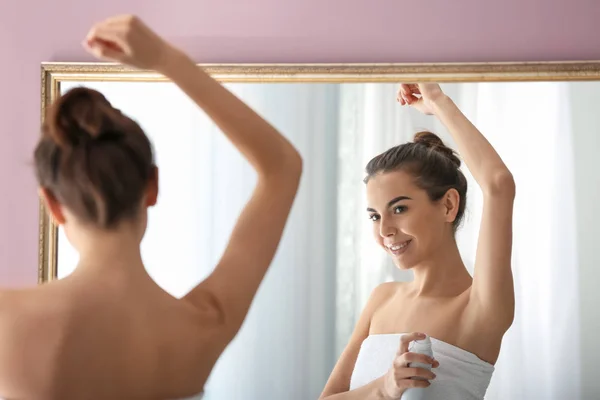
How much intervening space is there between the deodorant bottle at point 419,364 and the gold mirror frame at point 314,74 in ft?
2.74

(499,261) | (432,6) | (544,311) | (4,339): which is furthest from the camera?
(432,6)

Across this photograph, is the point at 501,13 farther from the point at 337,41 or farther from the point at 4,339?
the point at 4,339

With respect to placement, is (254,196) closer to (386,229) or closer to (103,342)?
(103,342)

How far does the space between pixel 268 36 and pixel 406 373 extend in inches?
42.4

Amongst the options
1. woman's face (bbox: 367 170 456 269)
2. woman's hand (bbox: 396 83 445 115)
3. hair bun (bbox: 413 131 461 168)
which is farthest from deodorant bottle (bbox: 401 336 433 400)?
woman's hand (bbox: 396 83 445 115)

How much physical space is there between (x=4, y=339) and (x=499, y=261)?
0.99m

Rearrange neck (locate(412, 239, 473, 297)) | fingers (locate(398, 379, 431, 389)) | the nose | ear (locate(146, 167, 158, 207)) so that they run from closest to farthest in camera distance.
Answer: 1. ear (locate(146, 167, 158, 207))
2. fingers (locate(398, 379, 431, 389))
3. neck (locate(412, 239, 473, 297))
4. the nose

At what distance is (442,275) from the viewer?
5.83 ft

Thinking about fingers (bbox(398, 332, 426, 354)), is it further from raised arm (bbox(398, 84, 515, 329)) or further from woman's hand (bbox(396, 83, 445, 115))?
woman's hand (bbox(396, 83, 445, 115))

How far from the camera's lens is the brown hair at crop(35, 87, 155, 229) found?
33.4 inches

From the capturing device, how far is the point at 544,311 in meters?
2.08

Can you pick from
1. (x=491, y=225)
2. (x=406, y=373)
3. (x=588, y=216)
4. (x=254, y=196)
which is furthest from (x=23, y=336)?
(x=588, y=216)

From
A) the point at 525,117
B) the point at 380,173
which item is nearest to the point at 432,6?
the point at 525,117

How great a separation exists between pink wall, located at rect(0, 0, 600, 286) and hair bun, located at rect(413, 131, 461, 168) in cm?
31
